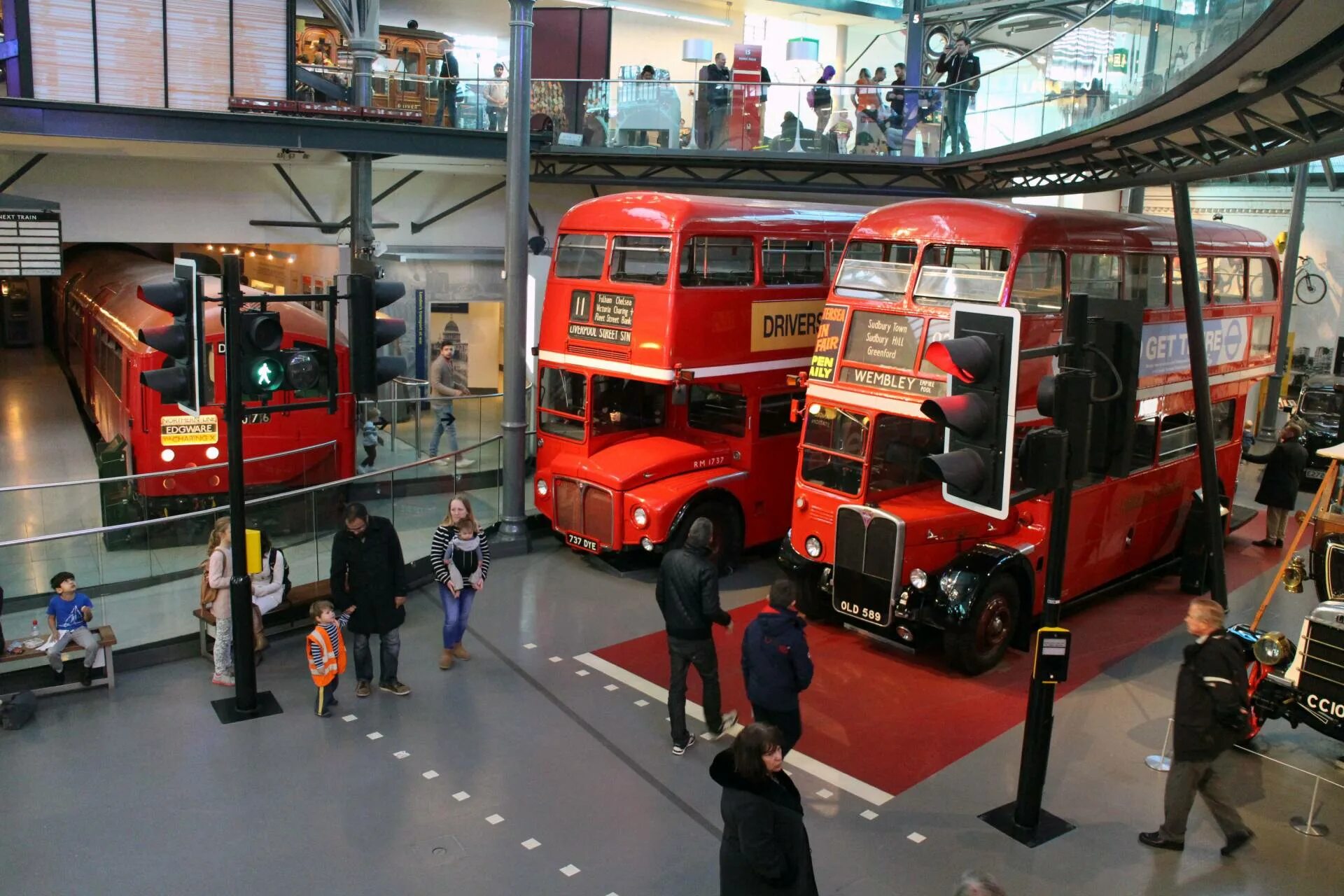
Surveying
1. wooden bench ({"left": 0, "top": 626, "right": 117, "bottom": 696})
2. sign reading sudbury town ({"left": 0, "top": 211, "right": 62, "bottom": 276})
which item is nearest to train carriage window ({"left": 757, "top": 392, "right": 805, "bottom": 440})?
wooden bench ({"left": 0, "top": 626, "right": 117, "bottom": 696})

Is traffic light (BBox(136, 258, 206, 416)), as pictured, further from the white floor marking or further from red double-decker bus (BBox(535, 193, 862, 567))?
red double-decker bus (BBox(535, 193, 862, 567))

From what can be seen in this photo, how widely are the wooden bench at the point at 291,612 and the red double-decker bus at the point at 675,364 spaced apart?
124 inches

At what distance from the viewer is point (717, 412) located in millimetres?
13383

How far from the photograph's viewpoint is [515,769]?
8.11 m

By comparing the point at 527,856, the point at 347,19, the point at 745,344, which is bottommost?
the point at 527,856

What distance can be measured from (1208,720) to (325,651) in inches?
254

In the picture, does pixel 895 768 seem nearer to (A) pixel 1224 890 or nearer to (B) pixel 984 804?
(B) pixel 984 804

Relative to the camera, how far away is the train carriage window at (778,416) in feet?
43.2

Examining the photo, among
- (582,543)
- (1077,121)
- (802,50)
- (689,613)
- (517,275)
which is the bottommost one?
(582,543)

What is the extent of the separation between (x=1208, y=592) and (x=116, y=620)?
1164 cm

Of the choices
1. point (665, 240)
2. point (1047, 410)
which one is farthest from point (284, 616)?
point (1047, 410)

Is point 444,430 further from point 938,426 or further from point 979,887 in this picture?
point 979,887

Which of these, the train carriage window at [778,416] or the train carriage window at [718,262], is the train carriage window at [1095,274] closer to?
the train carriage window at [778,416]

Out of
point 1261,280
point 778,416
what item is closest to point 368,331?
point 778,416
